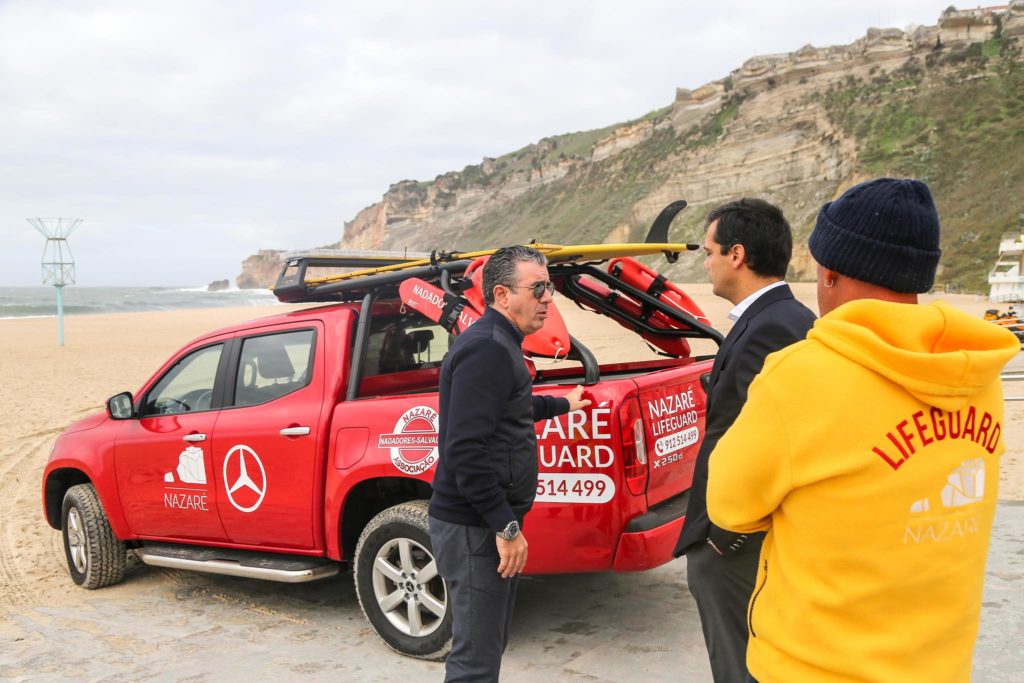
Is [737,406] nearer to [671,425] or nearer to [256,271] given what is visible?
[671,425]

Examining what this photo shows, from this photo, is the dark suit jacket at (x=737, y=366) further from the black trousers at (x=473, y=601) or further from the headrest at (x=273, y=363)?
the headrest at (x=273, y=363)

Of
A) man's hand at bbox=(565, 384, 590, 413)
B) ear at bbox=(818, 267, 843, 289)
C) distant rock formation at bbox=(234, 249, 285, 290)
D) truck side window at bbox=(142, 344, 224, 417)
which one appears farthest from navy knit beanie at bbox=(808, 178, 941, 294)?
Answer: distant rock formation at bbox=(234, 249, 285, 290)

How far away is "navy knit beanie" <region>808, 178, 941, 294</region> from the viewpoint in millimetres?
1722

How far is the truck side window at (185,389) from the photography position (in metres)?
5.12

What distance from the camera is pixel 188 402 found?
5246 millimetres

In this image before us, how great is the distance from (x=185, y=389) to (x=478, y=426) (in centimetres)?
331

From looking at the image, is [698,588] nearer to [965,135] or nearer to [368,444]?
[368,444]

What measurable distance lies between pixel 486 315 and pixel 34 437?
387 inches

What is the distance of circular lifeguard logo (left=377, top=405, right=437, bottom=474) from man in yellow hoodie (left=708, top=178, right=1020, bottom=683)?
8.11 feet

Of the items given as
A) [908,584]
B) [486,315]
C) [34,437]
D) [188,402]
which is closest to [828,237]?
[908,584]

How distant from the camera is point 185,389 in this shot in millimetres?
5352

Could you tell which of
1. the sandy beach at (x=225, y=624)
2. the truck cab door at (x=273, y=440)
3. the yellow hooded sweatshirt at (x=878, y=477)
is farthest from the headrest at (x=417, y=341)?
the yellow hooded sweatshirt at (x=878, y=477)

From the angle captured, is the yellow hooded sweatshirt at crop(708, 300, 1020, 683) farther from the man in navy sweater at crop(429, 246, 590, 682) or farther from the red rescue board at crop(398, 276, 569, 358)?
the red rescue board at crop(398, 276, 569, 358)

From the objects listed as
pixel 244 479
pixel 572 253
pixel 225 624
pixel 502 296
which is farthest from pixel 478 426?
pixel 225 624
